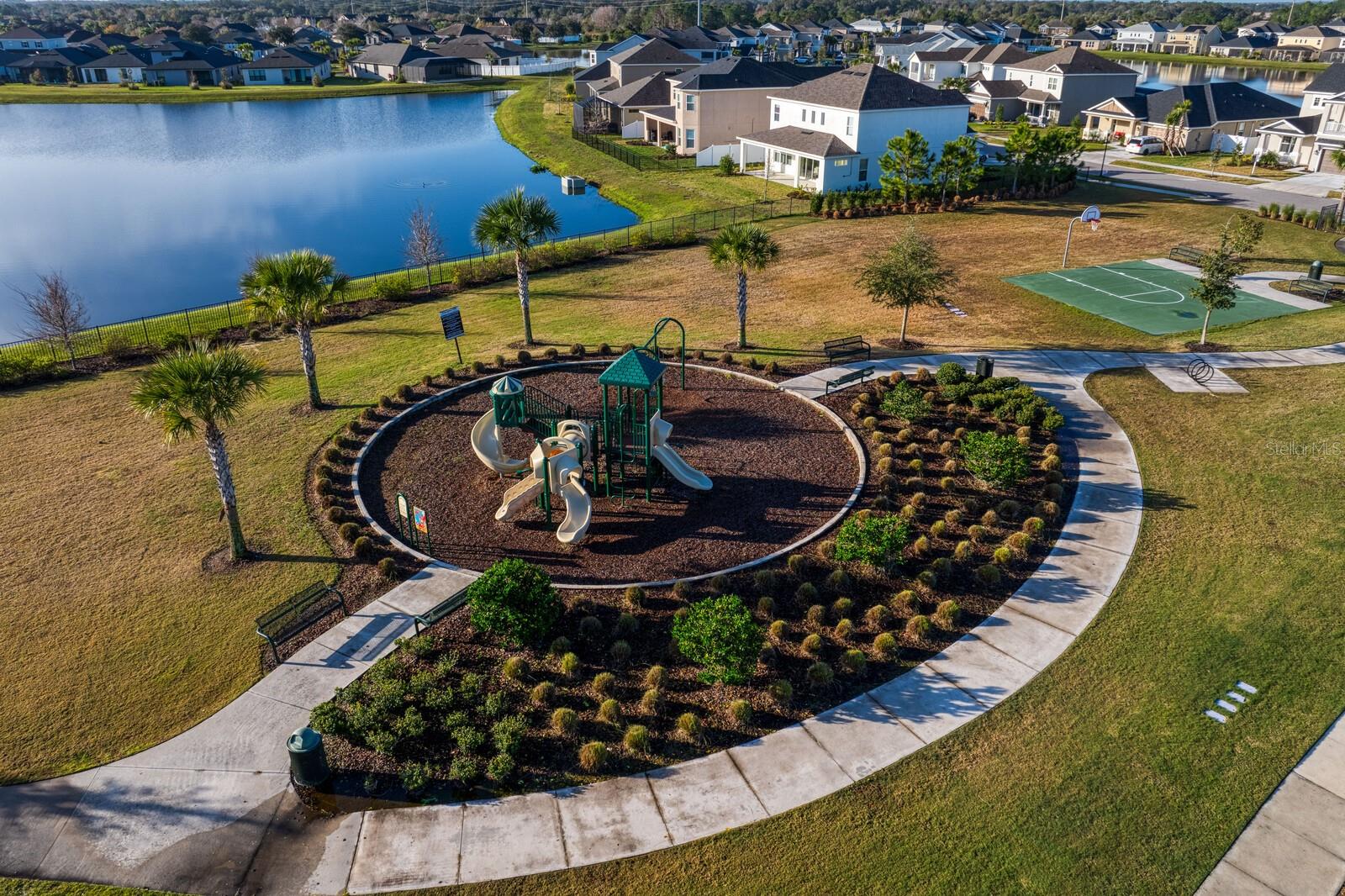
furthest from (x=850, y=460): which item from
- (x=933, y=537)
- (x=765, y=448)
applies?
(x=933, y=537)

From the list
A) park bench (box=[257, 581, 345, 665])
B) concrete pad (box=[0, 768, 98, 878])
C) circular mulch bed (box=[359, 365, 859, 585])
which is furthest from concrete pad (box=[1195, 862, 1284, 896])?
concrete pad (box=[0, 768, 98, 878])

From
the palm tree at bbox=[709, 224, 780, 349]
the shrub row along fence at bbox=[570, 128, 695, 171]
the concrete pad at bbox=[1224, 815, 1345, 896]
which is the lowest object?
the concrete pad at bbox=[1224, 815, 1345, 896]

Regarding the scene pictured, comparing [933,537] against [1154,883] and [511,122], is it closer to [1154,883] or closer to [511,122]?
[1154,883]

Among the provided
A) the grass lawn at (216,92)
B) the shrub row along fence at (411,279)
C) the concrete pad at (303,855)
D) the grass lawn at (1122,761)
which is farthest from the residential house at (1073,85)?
the concrete pad at (303,855)

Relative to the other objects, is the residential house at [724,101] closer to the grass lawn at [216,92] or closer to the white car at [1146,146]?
the white car at [1146,146]

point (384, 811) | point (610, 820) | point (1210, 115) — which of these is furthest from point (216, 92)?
point (610, 820)

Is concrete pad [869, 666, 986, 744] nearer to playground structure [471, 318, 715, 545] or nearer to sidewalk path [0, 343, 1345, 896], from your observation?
sidewalk path [0, 343, 1345, 896]
